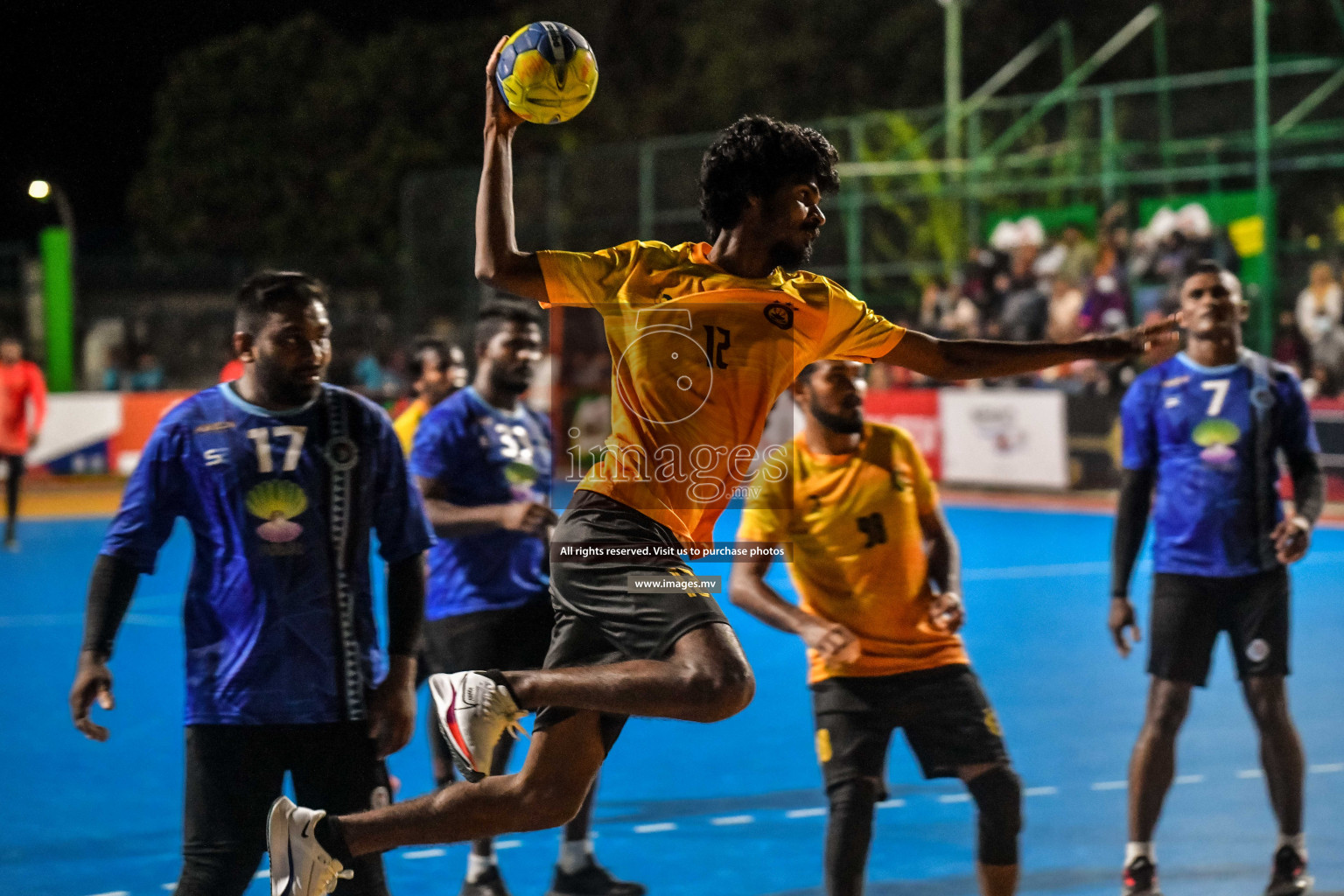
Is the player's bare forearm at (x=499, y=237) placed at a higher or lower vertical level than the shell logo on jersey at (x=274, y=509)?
higher

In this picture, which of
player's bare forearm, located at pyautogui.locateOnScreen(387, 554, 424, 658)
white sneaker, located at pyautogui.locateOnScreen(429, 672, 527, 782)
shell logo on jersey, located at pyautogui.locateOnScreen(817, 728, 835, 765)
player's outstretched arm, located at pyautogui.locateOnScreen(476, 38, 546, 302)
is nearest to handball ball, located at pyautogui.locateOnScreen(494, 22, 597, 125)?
player's outstretched arm, located at pyautogui.locateOnScreen(476, 38, 546, 302)

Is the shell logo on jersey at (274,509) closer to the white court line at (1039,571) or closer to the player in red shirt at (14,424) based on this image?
the white court line at (1039,571)

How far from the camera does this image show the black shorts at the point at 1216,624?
6234 mm

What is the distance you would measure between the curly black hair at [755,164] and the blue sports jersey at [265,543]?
45.9 inches

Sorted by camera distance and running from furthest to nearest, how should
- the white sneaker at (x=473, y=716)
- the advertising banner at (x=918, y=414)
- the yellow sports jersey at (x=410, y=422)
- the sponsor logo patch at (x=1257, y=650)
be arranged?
the advertising banner at (x=918, y=414), the yellow sports jersey at (x=410, y=422), the sponsor logo patch at (x=1257, y=650), the white sneaker at (x=473, y=716)

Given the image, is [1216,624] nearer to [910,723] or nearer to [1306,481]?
[1306,481]

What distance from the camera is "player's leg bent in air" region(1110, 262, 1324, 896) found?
20.3 ft

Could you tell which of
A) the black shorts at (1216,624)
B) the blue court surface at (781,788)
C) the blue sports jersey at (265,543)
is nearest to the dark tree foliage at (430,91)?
the blue court surface at (781,788)

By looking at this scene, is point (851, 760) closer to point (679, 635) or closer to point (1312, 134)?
point (679, 635)

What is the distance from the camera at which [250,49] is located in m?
48.1

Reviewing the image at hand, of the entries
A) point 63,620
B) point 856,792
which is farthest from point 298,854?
point 63,620

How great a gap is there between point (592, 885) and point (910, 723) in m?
1.49

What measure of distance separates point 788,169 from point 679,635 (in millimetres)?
1295

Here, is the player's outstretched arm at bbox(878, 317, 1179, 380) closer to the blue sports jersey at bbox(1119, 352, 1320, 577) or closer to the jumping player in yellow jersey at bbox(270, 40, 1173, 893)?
the jumping player in yellow jersey at bbox(270, 40, 1173, 893)
